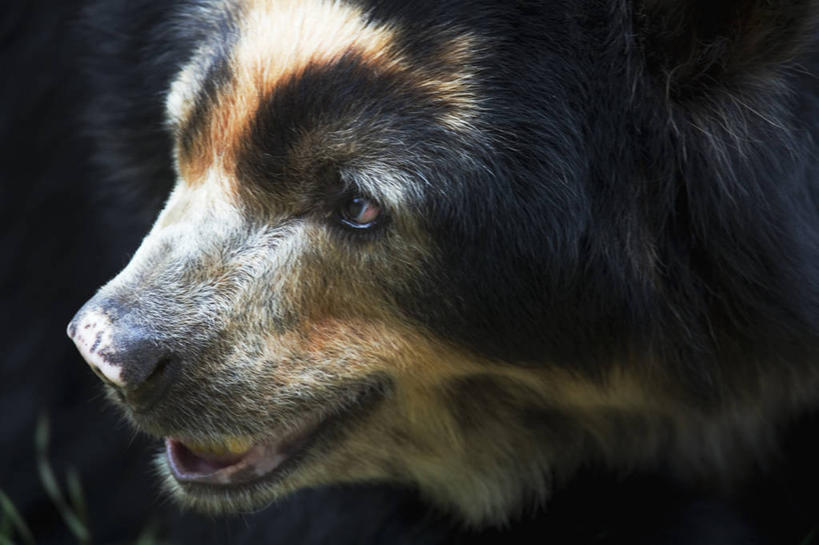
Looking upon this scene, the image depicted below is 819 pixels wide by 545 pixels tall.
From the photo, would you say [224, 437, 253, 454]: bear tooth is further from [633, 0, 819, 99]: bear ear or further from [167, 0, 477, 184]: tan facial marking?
[633, 0, 819, 99]: bear ear

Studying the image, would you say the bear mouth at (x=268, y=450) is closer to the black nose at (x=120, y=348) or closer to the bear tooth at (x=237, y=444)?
the bear tooth at (x=237, y=444)

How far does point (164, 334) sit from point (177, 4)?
105 centimetres

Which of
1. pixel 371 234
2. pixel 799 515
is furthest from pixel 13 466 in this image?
pixel 799 515

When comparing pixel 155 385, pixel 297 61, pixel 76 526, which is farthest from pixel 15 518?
pixel 297 61

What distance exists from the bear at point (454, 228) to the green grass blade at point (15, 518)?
1.03 m

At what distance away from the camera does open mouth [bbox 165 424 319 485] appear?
3154 millimetres

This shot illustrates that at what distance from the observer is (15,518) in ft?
13.3

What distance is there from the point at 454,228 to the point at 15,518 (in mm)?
1994

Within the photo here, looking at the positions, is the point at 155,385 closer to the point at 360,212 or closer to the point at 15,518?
the point at 360,212

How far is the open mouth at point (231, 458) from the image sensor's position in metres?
3.15

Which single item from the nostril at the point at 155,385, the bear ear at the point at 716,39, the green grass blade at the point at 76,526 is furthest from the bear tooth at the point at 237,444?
the bear ear at the point at 716,39

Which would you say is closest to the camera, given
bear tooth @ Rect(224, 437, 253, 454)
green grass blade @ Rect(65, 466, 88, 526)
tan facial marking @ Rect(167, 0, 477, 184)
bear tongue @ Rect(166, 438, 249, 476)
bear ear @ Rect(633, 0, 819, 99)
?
bear ear @ Rect(633, 0, 819, 99)

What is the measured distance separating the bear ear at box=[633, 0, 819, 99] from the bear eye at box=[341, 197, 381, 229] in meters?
0.70

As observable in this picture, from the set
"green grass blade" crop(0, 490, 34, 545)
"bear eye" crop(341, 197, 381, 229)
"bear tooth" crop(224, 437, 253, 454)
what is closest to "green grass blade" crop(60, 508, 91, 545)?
"green grass blade" crop(0, 490, 34, 545)
